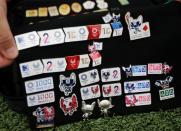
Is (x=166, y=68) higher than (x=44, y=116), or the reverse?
(x=166, y=68)

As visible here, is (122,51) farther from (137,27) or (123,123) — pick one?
(123,123)

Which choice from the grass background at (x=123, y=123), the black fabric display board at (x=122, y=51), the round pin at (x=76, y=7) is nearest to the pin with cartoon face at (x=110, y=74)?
the black fabric display board at (x=122, y=51)

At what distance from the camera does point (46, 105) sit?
1269mm

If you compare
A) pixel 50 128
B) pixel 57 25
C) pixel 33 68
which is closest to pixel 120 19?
pixel 57 25

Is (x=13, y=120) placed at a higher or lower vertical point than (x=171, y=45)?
lower

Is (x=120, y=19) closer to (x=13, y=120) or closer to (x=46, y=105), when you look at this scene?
(x=46, y=105)

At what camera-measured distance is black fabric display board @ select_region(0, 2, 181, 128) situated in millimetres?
1217

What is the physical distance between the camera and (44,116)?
128 centimetres

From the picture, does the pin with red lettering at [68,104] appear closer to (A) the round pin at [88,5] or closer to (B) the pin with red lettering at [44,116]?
(B) the pin with red lettering at [44,116]

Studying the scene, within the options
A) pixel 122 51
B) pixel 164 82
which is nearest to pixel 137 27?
pixel 122 51

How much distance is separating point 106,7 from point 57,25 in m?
0.27

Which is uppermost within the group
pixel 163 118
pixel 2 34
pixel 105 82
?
pixel 2 34

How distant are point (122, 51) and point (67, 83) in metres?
0.19

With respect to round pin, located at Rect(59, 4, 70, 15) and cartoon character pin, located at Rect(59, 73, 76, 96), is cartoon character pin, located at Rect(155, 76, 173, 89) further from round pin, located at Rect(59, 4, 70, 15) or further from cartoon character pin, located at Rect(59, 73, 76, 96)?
round pin, located at Rect(59, 4, 70, 15)
